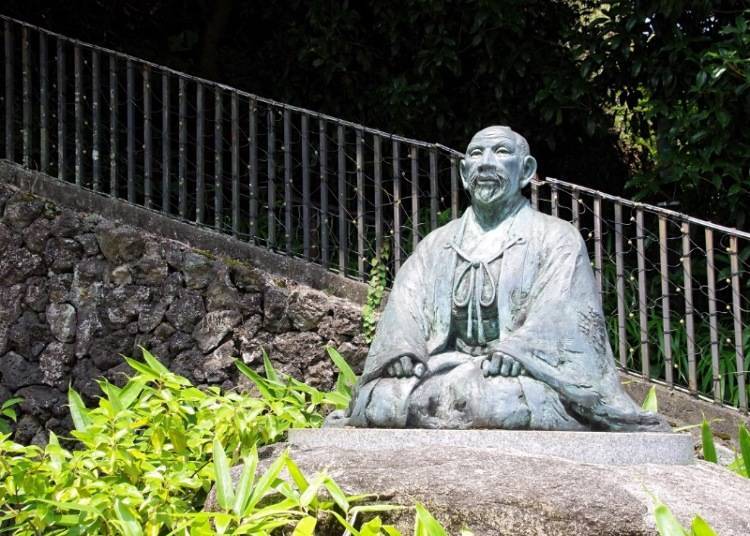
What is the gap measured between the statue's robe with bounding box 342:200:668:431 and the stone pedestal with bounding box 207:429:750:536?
125 mm

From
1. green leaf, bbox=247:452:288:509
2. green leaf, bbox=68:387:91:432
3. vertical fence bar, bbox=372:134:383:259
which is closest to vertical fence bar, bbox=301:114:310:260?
vertical fence bar, bbox=372:134:383:259

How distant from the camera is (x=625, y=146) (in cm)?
1101

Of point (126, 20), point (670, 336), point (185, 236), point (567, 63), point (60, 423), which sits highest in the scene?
point (126, 20)

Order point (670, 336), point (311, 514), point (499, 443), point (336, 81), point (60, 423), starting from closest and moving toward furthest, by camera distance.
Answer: point (311, 514)
point (499, 443)
point (670, 336)
point (60, 423)
point (336, 81)

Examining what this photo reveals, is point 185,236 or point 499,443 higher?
point 185,236

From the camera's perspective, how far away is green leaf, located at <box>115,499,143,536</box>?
4.27 meters

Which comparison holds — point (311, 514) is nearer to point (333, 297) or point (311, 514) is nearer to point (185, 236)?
point (333, 297)

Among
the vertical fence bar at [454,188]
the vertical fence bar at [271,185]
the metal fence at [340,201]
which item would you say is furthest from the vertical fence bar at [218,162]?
the vertical fence bar at [454,188]

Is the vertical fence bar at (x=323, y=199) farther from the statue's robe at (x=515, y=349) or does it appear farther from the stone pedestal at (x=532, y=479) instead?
the stone pedestal at (x=532, y=479)

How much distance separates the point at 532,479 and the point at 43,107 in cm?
600

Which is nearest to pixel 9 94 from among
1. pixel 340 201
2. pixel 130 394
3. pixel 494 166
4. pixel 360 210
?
pixel 340 201

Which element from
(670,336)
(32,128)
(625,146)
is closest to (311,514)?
(670,336)

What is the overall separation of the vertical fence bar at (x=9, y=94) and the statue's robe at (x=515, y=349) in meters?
4.56

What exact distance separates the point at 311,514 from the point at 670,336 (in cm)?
361
